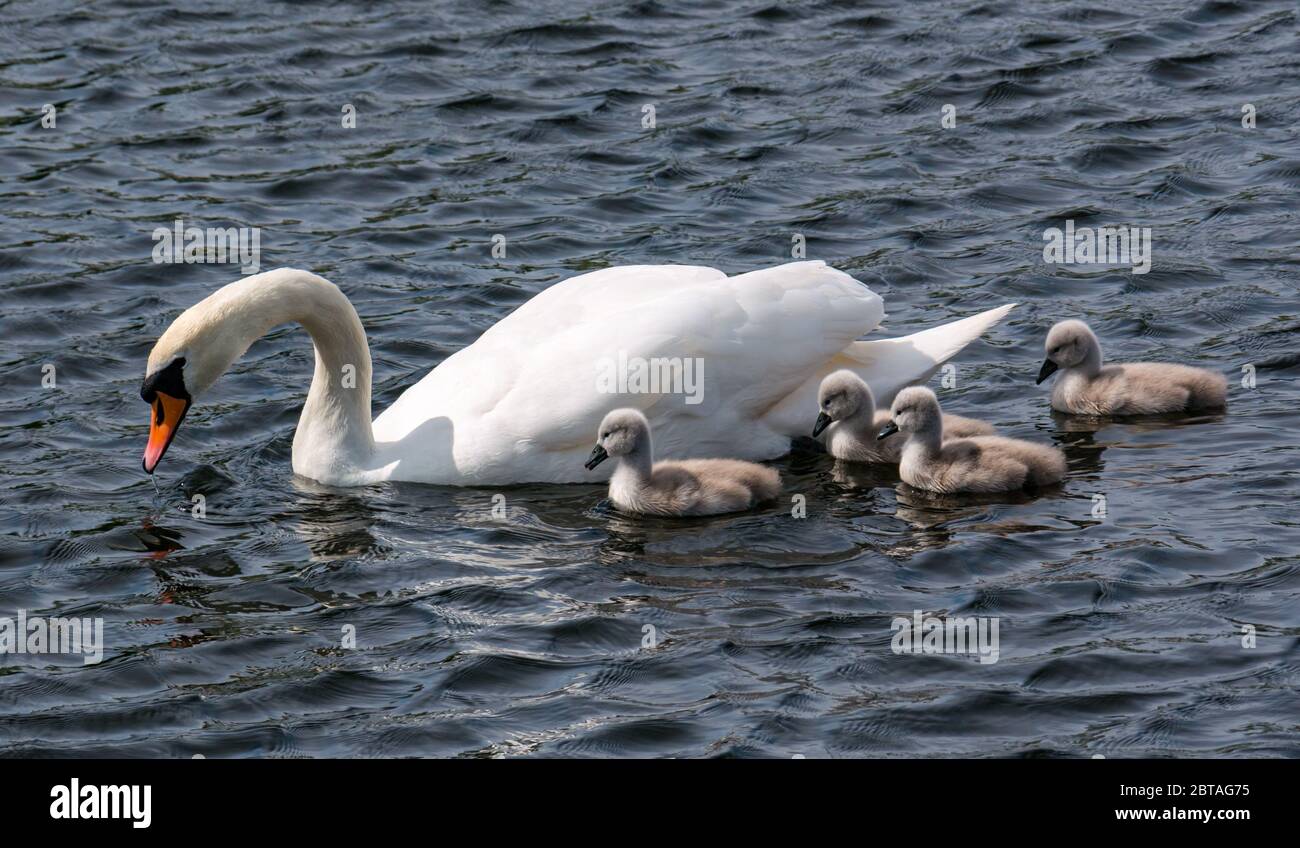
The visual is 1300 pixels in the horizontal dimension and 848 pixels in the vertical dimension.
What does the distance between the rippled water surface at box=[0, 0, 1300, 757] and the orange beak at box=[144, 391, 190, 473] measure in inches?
13.4

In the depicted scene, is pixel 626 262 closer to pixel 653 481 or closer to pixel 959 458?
pixel 653 481

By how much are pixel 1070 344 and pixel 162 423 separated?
481 cm

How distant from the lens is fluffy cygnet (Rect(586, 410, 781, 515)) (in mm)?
9719

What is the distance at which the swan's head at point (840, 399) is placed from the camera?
10.4 m

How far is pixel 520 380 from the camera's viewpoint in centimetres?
1017

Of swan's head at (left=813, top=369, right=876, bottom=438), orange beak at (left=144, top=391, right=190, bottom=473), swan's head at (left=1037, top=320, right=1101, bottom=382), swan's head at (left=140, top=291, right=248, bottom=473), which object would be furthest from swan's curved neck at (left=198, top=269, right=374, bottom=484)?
swan's head at (left=1037, top=320, right=1101, bottom=382)

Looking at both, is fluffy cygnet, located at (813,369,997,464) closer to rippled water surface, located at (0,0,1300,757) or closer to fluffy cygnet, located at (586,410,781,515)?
rippled water surface, located at (0,0,1300,757)

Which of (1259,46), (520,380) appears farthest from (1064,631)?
(1259,46)

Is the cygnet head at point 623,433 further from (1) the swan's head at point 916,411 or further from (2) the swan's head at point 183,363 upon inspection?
(2) the swan's head at point 183,363

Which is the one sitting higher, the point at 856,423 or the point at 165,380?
the point at 165,380

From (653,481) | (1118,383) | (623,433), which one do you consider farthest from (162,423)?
(1118,383)

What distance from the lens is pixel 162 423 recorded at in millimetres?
10039

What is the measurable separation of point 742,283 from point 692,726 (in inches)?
133

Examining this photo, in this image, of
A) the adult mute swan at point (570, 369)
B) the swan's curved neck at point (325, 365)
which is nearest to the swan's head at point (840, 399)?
the adult mute swan at point (570, 369)
